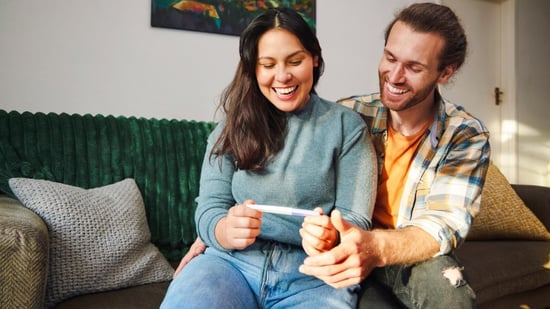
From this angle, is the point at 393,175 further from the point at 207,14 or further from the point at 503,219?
the point at 207,14

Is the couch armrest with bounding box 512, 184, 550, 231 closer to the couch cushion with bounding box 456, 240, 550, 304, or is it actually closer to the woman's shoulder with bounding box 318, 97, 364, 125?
the couch cushion with bounding box 456, 240, 550, 304

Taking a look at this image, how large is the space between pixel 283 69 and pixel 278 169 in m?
0.24

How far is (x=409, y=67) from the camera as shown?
1274 mm

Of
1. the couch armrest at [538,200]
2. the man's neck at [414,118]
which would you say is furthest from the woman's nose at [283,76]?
the couch armrest at [538,200]

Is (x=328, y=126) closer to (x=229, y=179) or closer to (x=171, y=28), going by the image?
(x=229, y=179)

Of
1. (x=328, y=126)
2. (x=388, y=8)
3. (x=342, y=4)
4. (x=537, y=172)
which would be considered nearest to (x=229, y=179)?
(x=328, y=126)

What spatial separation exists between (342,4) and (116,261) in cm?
210

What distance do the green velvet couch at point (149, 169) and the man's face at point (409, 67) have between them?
31.3 inches

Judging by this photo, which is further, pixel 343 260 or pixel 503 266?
pixel 503 266

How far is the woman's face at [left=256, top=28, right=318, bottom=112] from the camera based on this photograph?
43.4 inches

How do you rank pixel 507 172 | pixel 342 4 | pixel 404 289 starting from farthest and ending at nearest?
pixel 507 172
pixel 342 4
pixel 404 289

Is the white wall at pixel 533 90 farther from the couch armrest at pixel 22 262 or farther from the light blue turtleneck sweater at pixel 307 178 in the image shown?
the couch armrest at pixel 22 262

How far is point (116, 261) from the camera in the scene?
1.35 metres

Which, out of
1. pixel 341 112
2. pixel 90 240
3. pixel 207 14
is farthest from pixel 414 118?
pixel 207 14
